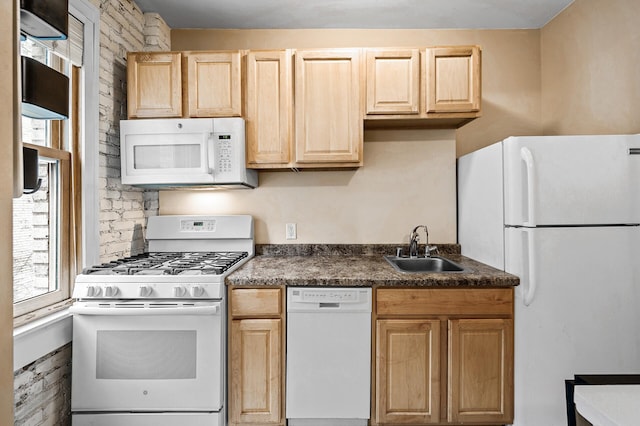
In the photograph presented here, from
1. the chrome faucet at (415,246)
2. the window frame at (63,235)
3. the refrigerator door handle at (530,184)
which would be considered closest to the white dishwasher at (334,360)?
the chrome faucet at (415,246)

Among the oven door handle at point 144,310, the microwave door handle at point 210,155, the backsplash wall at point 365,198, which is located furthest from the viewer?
the backsplash wall at point 365,198

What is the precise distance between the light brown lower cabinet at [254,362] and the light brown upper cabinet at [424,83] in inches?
53.5

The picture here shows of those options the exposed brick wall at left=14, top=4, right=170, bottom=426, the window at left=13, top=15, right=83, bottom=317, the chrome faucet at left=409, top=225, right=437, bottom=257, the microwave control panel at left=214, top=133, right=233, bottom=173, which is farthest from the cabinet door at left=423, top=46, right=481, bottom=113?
the window at left=13, top=15, right=83, bottom=317

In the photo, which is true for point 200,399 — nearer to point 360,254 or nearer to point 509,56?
point 360,254

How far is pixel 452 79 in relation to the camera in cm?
241

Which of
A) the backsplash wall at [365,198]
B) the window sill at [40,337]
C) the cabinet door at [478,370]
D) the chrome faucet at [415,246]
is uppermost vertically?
the backsplash wall at [365,198]

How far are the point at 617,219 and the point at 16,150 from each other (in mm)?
2414

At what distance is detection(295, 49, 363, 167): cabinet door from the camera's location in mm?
2441

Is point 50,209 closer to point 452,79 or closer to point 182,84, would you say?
point 182,84

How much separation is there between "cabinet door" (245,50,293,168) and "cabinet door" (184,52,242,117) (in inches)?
4.2

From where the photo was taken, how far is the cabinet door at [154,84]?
2449 millimetres

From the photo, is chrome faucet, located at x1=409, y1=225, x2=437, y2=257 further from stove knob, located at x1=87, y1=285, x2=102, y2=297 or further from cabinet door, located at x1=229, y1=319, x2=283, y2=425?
stove knob, located at x1=87, y1=285, x2=102, y2=297

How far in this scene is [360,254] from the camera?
2.82 m

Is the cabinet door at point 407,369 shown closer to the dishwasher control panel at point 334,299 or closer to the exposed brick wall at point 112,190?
the dishwasher control panel at point 334,299
